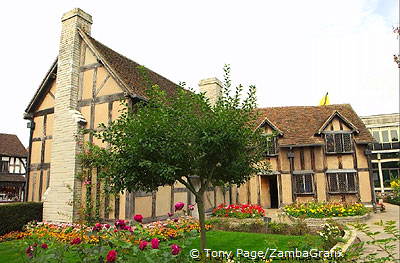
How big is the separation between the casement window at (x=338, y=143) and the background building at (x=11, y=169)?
87.4 ft

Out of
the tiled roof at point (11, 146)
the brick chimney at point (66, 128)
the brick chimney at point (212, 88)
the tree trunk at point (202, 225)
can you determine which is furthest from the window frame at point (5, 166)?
the tree trunk at point (202, 225)

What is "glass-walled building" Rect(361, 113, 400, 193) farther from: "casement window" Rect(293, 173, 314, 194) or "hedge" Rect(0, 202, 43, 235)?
"hedge" Rect(0, 202, 43, 235)

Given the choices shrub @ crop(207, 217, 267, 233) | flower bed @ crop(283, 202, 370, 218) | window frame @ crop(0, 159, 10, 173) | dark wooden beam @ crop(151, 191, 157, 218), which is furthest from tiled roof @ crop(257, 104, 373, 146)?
window frame @ crop(0, 159, 10, 173)

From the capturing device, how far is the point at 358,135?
1869cm

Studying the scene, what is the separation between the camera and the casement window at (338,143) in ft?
60.2

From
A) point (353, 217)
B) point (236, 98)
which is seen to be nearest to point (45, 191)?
point (236, 98)

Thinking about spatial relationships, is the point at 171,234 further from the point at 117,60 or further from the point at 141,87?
the point at 117,60

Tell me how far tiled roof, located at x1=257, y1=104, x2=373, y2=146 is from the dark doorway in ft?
9.52

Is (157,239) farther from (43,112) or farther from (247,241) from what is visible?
(43,112)

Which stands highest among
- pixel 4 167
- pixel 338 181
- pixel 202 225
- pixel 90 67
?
pixel 90 67

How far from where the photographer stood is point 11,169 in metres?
28.9

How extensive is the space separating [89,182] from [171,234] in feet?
12.6

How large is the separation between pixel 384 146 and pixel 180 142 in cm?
3238

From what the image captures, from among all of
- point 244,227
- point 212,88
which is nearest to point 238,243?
point 244,227
